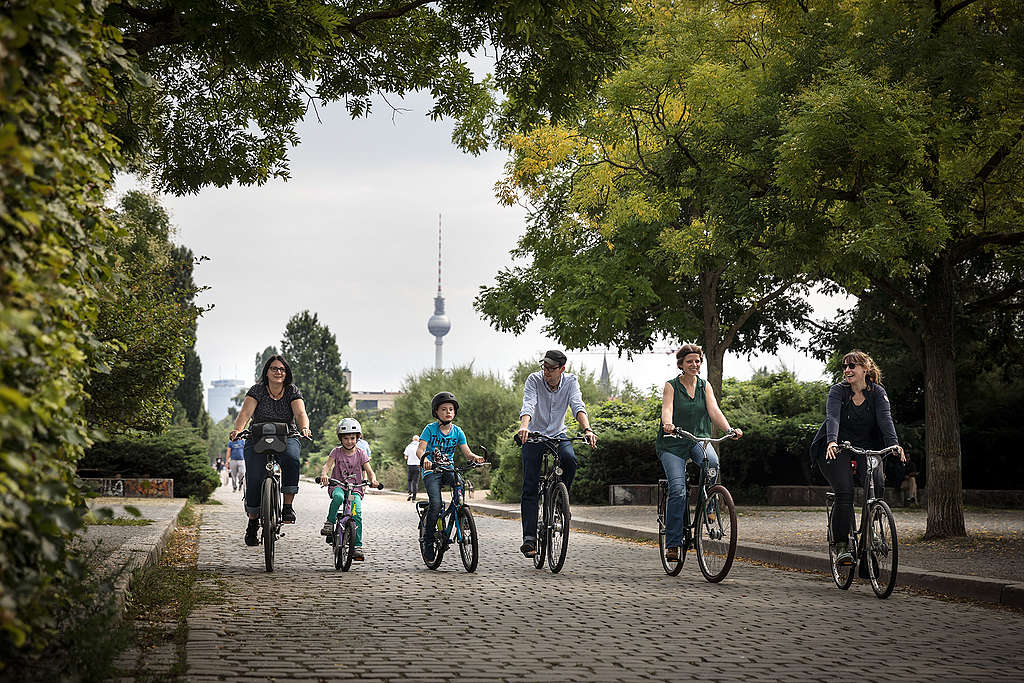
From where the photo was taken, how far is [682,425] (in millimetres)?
10422

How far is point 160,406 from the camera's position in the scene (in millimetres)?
19984

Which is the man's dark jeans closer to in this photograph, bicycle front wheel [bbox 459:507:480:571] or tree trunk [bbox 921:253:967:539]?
bicycle front wheel [bbox 459:507:480:571]

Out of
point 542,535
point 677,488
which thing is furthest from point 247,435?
point 677,488

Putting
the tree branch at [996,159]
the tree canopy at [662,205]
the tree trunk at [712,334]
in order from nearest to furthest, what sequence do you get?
1. the tree branch at [996,159]
2. the tree canopy at [662,205]
3. the tree trunk at [712,334]

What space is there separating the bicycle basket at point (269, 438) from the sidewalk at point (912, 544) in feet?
18.3

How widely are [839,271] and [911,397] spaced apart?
13946mm

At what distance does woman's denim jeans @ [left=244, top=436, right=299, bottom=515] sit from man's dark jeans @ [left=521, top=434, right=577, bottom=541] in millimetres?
2251

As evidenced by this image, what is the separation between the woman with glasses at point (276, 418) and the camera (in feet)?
34.3

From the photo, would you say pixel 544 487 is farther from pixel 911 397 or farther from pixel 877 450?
pixel 911 397

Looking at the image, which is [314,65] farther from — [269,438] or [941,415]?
[941,415]

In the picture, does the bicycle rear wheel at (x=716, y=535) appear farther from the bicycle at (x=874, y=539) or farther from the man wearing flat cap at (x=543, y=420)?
the man wearing flat cap at (x=543, y=420)

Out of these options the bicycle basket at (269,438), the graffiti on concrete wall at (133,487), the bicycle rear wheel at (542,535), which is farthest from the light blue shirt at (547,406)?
the graffiti on concrete wall at (133,487)

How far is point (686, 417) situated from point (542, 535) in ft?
6.19

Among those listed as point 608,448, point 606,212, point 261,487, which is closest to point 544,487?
point 261,487
